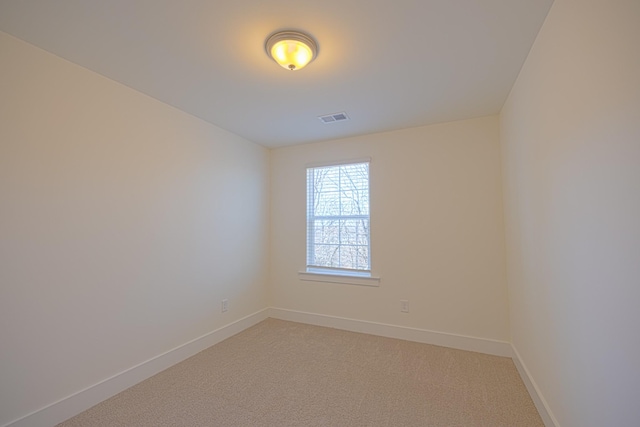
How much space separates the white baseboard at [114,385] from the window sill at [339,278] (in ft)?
3.63

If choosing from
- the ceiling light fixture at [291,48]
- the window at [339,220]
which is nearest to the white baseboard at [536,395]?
the window at [339,220]

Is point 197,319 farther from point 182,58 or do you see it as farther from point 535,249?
point 535,249

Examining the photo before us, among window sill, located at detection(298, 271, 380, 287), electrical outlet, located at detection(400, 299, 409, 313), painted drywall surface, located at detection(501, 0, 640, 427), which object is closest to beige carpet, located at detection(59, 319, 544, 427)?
electrical outlet, located at detection(400, 299, 409, 313)

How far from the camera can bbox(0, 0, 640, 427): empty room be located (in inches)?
49.3

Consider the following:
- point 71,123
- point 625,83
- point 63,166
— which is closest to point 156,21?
point 71,123

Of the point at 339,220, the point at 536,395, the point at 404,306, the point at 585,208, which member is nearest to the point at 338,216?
the point at 339,220

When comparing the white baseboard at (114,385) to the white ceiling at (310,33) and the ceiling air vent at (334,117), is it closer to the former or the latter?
the white ceiling at (310,33)

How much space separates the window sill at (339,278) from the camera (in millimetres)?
3285

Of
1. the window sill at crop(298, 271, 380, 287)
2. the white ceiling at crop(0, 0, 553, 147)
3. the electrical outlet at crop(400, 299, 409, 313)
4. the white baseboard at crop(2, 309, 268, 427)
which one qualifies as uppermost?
the white ceiling at crop(0, 0, 553, 147)

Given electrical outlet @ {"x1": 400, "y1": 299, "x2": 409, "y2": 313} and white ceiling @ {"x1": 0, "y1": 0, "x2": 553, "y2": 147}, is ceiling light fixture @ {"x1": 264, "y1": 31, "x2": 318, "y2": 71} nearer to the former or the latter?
white ceiling @ {"x1": 0, "y1": 0, "x2": 553, "y2": 147}

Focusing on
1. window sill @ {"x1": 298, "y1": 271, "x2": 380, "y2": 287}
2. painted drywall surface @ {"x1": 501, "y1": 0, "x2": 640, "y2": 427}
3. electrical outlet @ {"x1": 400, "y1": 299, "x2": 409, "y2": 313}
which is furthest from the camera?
window sill @ {"x1": 298, "y1": 271, "x2": 380, "y2": 287}

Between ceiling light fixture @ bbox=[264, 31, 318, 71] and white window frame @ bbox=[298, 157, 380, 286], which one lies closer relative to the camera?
ceiling light fixture @ bbox=[264, 31, 318, 71]

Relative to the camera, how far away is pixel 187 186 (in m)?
2.75

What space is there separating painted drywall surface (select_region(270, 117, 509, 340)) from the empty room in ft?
0.07
